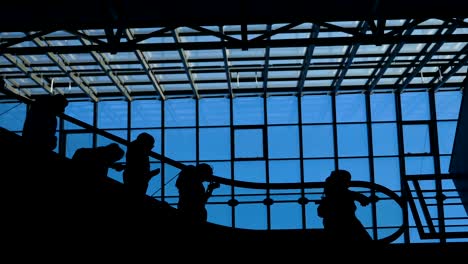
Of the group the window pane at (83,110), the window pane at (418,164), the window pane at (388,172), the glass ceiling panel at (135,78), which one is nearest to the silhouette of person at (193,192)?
the glass ceiling panel at (135,78)

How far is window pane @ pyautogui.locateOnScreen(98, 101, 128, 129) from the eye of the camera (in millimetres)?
23891

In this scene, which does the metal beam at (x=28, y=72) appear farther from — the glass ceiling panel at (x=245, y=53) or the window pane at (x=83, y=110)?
→ the glass ceiling panel at (x=245, y=53)

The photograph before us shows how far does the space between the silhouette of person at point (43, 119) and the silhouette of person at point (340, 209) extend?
3098 mm

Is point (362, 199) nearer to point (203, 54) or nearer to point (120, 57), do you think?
point (203, 54)

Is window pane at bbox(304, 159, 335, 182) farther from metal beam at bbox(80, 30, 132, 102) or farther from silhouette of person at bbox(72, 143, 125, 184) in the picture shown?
silhouette of person at bbox(72, 143, 125, 184)

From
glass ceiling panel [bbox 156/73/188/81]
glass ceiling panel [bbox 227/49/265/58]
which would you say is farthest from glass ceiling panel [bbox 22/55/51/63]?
glass ceiling panel [bbox 227/49/265/58]

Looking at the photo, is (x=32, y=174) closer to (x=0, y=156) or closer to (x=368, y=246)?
(x=0, y=156)

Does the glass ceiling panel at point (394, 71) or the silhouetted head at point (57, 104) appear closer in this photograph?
the silhouetted head at point (57, 104)

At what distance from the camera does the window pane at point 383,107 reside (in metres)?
23.4

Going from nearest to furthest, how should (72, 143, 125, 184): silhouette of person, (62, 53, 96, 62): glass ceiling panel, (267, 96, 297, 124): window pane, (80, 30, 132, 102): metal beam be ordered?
(72, 143, 125, 184): silhouette of person, (80, 30, 132, 102): metal beam, (62, 53, 96, 62): glass ceiling panel, (267, 96, 297, 124): window pane


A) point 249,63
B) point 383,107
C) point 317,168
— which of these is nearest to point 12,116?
point 249,63

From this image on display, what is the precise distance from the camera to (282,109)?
2380cm

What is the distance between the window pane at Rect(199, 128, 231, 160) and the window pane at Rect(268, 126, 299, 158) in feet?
5.39

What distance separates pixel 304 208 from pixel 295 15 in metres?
5.18
